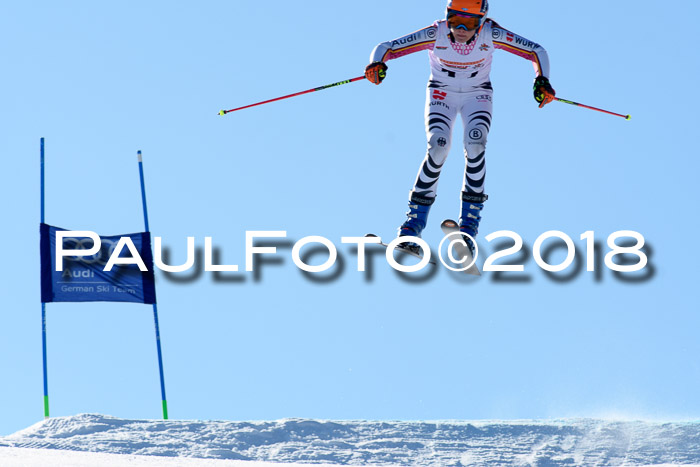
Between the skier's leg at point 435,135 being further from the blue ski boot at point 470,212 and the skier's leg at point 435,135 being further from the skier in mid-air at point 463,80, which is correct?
the blue ski boot at point 470,212

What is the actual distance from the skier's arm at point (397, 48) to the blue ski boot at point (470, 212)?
197 centimetres

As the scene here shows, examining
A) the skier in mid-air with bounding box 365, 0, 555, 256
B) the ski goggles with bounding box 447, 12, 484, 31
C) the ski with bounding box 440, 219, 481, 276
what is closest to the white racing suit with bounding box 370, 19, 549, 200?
the skier in mid-air with bounding box 365, 0, 555, 256

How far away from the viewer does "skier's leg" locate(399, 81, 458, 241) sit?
51.6 feet

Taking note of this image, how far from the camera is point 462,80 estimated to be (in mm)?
15625

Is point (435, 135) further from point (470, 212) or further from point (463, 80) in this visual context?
point (470, 212)

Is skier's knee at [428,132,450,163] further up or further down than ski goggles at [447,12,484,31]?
further down

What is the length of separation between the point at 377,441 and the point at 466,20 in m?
11.1

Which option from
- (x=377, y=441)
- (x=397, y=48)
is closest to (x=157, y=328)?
(x=377, y=441)

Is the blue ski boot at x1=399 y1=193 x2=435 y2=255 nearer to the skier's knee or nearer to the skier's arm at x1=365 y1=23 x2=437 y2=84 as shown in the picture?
the skier's knee

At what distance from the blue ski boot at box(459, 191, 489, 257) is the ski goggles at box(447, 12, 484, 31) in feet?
7.22

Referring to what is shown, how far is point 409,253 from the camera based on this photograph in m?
16.2

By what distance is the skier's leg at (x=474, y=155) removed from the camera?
15.6 metres

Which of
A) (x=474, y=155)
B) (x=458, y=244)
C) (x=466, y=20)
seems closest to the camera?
(x=466, y=20)

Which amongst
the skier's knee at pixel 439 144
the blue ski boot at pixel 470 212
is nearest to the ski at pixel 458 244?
the blue ski boot at pixel 470 212
